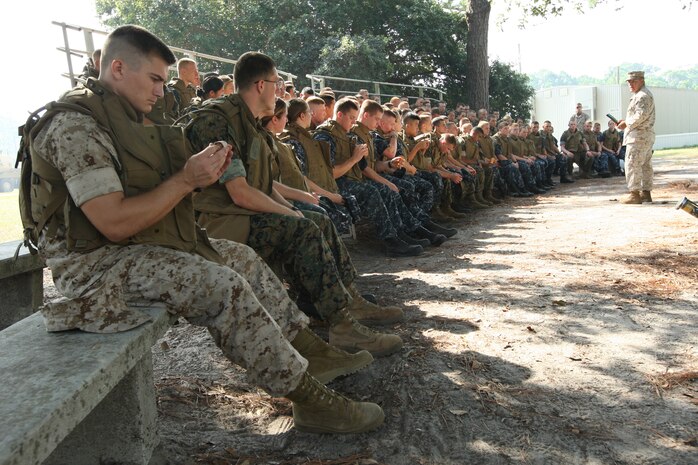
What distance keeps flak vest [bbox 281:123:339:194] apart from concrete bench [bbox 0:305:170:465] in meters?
3.50

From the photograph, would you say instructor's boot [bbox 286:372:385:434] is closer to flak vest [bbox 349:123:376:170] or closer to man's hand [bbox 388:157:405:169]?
flak vest [bbox 349:123:376:170]

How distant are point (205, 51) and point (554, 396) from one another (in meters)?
25.0

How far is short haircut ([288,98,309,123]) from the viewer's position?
5.44 m

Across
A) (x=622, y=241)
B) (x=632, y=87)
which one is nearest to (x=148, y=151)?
(x=622, y=241)

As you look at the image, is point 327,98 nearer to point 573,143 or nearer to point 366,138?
point 366,138

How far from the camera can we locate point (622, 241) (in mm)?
6266

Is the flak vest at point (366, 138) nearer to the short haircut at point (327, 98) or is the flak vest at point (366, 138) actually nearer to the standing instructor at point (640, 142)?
the short haircut at point (327, 98)

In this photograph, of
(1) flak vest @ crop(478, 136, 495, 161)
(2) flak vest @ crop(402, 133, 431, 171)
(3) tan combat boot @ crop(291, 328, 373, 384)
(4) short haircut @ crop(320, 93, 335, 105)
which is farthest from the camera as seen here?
(1) flak vest @ crop(478, 136, 495, 161)

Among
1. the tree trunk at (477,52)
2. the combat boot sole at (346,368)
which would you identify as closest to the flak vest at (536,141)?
the tree trunk at (477,52)

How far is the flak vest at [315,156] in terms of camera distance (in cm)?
554

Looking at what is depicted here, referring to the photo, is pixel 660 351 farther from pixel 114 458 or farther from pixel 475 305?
pixel 114 458

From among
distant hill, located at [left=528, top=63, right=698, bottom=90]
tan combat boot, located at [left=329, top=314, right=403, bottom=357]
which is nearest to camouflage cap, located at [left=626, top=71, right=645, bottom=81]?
tan combat boot, located at [left=329, top=314, right=403, bottom=357]

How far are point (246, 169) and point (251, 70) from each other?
22.0 inches

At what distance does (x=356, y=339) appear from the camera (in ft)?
10.8
